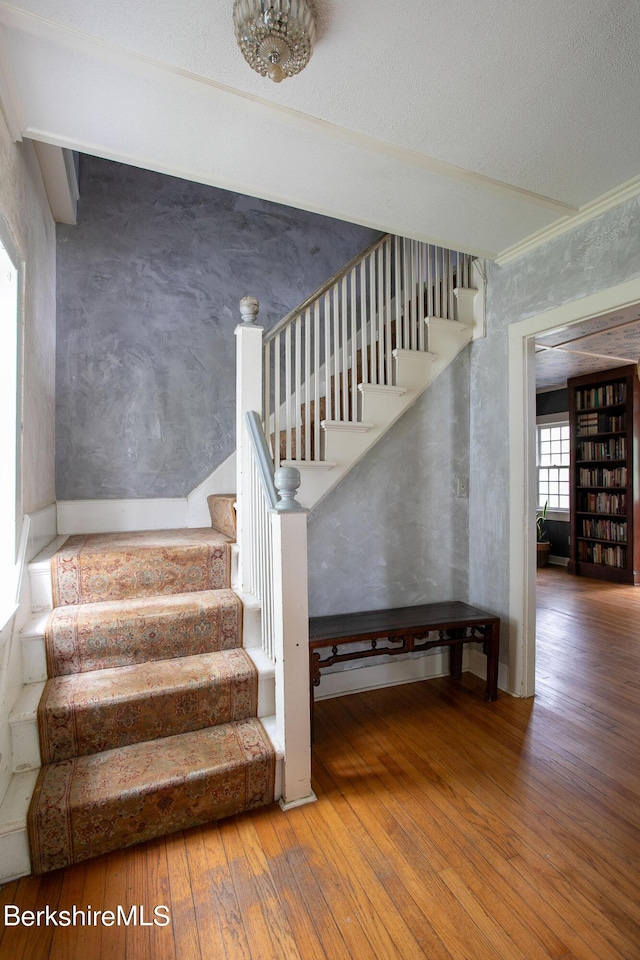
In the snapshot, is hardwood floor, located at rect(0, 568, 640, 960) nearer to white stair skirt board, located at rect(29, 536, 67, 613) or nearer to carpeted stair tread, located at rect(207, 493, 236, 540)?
white stair skirt board, located at rect(29, 536, 67, 613)

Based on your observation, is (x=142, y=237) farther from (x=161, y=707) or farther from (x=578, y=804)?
(x=578, y=804)

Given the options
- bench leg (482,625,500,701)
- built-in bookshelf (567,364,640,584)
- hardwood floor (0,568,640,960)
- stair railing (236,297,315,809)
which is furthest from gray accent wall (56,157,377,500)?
built-in bookshelf (567,364,640,584)

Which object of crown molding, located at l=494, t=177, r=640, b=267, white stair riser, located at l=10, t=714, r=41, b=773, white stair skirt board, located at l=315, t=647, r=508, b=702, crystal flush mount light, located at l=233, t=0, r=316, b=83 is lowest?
white stair skirt board, located at l=315, t=647, r=508, b=702

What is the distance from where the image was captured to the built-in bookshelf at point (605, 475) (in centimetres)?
579

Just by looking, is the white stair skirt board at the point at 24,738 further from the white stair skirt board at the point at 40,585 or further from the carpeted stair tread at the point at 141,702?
the white stair skirt board at the point at 40,585

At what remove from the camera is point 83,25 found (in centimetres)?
139

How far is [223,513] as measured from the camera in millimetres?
3020

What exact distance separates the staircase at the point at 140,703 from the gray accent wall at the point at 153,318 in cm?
89

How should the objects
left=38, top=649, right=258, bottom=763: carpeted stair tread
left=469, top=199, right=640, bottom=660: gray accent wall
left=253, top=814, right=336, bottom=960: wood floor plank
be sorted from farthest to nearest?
left=469, top=199, right=640, bottom=660: gray accent wall, left=38, top=649, right=258, bottom=763: carpeted stair tread, left=253, top=814, right=336, bottom=960: wood floor plank

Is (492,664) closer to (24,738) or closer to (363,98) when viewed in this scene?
(24,738)

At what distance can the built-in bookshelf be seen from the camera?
579 cm

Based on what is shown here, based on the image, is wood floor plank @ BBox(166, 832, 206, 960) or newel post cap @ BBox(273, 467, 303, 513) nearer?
wood floor plank @ BBox(166, 832, 206, 960)

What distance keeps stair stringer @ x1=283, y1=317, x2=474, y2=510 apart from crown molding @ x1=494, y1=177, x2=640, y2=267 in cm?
50

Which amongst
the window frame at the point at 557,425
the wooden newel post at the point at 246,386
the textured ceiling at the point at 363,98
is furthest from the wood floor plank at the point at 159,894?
the window frame at the point at 557,425
